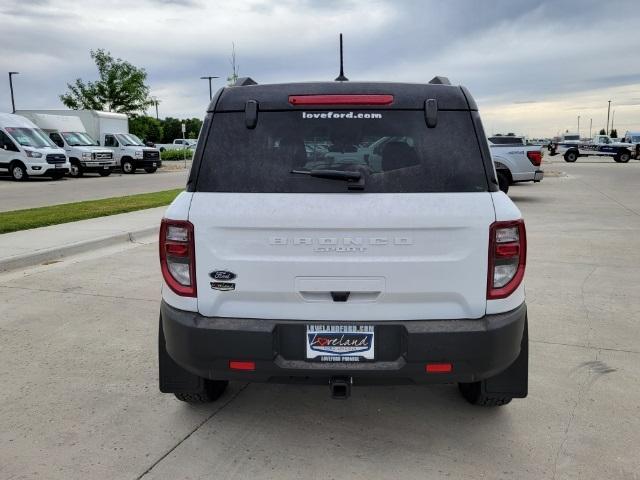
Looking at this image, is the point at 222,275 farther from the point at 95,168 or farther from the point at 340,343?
the point at 95,168

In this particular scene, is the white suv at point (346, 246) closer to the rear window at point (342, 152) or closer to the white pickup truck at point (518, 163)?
the rear window at point (342, 152)

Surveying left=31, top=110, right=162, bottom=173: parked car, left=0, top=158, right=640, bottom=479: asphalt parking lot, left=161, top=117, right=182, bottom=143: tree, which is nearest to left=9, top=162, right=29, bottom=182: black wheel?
left=31, top=110, right=162, bottom=173: parked car

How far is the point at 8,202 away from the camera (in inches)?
622

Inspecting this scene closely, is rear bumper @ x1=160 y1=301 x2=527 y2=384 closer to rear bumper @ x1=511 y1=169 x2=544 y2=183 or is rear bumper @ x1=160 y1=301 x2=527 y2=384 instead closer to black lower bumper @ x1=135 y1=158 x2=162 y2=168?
rear bumper @ x1=511 y1=169 x2=544 y2=183

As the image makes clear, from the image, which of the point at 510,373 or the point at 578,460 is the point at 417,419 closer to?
the point at 510,373

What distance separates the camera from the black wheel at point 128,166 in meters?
31.2

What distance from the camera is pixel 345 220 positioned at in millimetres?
2666

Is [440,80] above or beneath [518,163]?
above

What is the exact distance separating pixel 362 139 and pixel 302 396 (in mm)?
1743

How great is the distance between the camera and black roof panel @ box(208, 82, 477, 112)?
2848 millimetres

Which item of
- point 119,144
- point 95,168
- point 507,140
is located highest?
point 119,144

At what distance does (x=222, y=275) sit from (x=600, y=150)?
45520 millimetres

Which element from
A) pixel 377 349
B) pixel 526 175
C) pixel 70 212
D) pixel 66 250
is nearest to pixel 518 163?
pixel 526 175

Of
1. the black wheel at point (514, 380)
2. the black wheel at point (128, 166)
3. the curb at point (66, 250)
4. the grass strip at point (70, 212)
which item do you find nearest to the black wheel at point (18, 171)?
the black wheel at point (128, 166)
